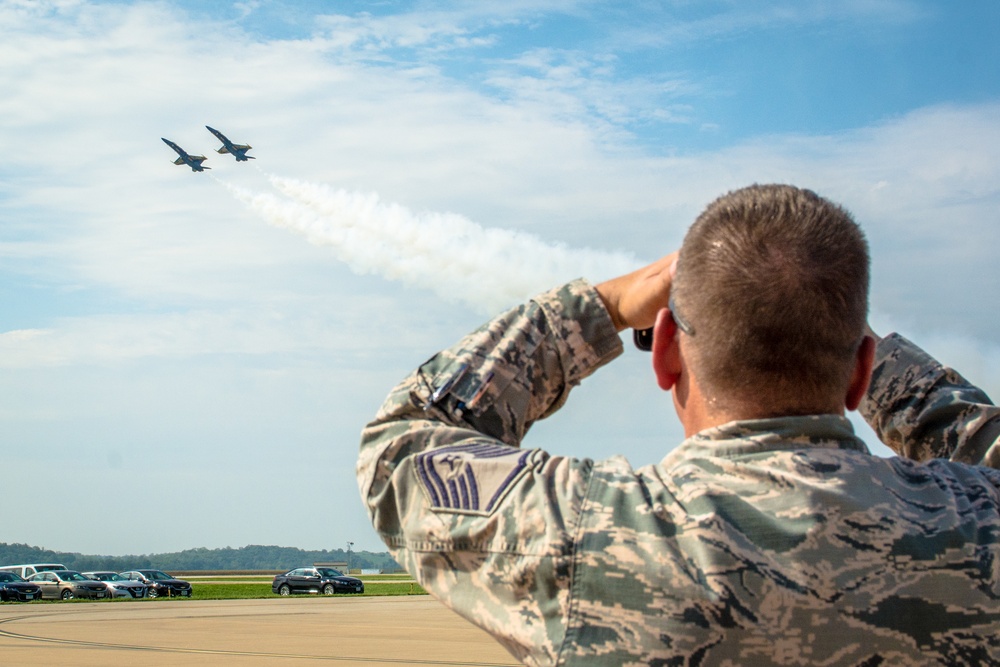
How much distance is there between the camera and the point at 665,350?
1.98m

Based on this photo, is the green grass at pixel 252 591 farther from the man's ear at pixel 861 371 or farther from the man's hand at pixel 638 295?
the man's ear at pixel 861 371

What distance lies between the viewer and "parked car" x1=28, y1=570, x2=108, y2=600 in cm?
4616

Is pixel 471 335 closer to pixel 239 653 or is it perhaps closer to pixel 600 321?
pixel 600 321

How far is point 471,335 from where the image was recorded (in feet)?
7.06

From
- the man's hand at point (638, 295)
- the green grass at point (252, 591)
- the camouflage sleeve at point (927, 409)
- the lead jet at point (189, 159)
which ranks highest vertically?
the lead jet at point (189, 159)

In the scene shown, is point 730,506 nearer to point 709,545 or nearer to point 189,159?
point 709,545

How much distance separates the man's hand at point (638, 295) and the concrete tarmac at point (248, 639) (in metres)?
10.6

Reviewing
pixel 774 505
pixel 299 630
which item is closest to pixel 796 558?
pixel 774 505

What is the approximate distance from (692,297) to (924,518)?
1.71ft

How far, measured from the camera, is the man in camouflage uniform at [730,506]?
1689 millimetres

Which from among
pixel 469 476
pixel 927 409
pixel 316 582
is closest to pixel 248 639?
pixel 927 409

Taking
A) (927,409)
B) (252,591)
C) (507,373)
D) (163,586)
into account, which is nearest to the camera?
(507,373)

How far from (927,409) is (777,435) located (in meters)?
0.66

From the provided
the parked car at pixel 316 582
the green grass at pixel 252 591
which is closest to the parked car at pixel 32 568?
the green grass at pixel 252 591
